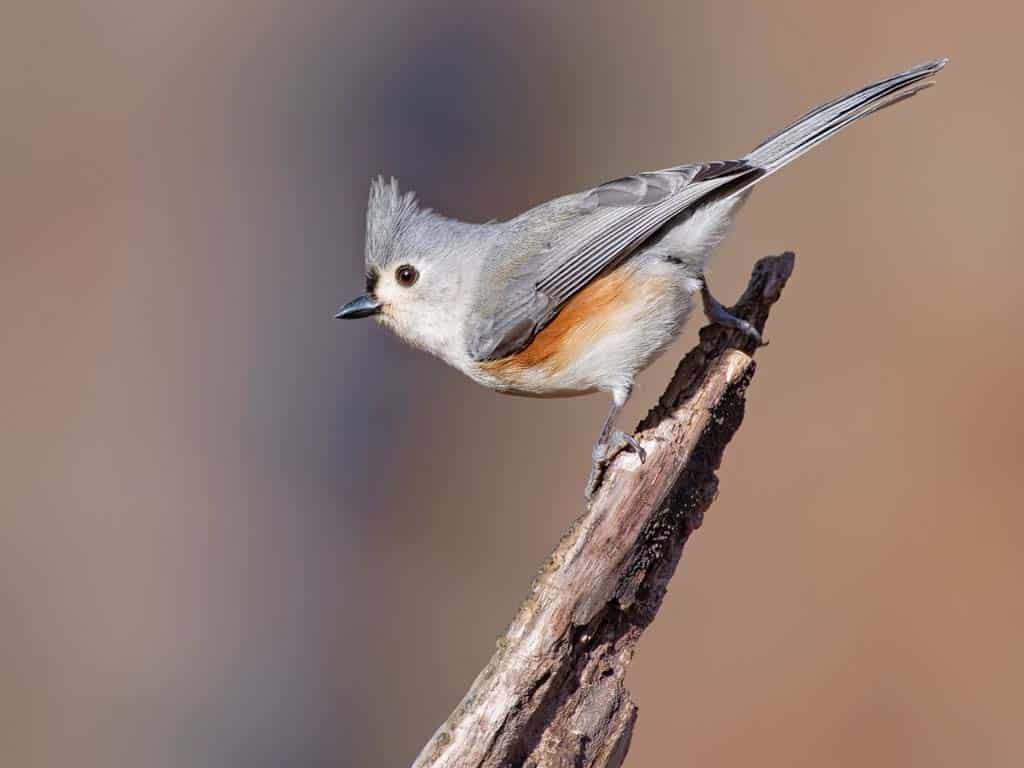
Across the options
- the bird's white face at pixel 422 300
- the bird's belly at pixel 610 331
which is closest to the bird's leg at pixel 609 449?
the bird's belly at pixel 610 331

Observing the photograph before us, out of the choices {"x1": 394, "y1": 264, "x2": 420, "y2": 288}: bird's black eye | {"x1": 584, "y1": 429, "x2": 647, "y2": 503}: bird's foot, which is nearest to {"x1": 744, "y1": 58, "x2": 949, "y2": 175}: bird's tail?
{"x1": 584, "y1": 429, "x2": 647, "y2": 503}: bird's foot

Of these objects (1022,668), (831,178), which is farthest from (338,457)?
(1022,668)

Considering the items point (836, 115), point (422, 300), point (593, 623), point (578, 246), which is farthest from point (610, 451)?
point (836, 115)

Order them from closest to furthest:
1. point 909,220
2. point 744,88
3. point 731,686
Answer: point 731,686, point 909,220, point 744,88

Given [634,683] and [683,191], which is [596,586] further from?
[634,683]

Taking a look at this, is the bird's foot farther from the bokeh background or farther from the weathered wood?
the bokeh background

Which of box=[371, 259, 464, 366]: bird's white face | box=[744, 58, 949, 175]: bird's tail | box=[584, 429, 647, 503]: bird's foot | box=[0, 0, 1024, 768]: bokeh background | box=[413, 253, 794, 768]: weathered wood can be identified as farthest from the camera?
box=[0, 0, 1024, 768]: bokeh background

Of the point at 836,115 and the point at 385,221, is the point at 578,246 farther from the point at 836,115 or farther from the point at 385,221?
the point at 836,115
